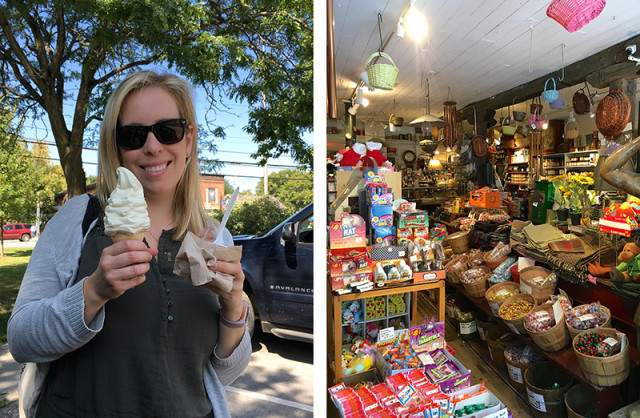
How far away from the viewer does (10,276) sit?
0.93m

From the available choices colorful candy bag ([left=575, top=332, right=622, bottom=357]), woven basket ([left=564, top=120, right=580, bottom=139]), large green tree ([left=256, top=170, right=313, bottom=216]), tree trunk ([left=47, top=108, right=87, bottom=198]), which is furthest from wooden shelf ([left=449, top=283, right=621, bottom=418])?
woven basket ([left=564, top=120, right=580, bottom=139])

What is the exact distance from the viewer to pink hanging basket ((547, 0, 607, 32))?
220 centimetres

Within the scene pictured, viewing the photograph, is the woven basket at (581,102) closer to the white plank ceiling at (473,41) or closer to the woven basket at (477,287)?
the white plank ceiling at (473,41)

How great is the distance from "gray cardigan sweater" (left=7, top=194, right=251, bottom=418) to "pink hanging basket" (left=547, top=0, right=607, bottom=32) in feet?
9.05

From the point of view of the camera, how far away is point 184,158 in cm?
95

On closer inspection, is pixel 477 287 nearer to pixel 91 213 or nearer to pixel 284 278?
pixel 284 278

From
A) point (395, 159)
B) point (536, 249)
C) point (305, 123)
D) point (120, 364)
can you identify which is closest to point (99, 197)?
point (120, 364)

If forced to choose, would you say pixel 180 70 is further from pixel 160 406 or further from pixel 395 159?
pixel 395 159

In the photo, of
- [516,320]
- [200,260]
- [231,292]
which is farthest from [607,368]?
[200,260]

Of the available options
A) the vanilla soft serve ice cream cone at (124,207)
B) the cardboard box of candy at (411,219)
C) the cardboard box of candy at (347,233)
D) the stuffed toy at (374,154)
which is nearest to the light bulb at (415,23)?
the stuffed toy at (374,154)

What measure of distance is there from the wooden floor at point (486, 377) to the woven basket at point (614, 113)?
2.24 m

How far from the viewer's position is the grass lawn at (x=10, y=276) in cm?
86

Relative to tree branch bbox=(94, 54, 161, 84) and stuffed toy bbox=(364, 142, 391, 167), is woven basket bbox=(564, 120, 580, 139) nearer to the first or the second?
stuffed toy bbox=(364, 142, 391, 167)

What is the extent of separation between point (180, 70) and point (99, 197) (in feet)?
1.47
